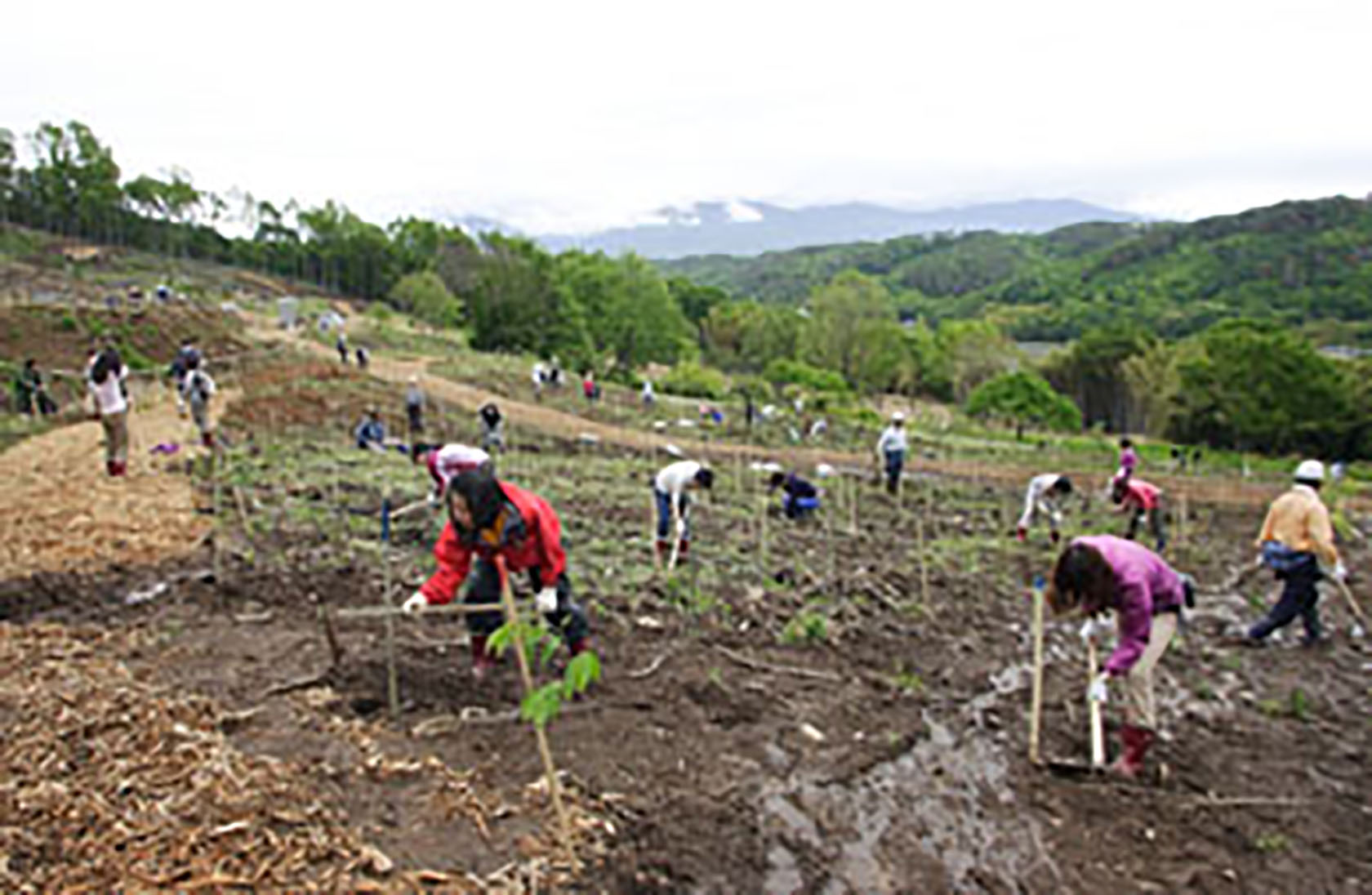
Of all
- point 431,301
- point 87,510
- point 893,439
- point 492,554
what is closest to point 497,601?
point 492,554

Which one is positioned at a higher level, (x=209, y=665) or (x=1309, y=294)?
(x=1309, y=294)

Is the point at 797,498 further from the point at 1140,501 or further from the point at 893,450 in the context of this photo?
the point at 1140,501

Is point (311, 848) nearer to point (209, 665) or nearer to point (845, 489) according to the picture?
point (209, 665)

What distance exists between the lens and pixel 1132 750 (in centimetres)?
457

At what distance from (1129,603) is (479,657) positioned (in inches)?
141

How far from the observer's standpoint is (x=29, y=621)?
17.9 ft

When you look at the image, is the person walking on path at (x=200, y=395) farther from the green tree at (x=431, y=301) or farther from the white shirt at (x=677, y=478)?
the green tree at (x=431, y=301)

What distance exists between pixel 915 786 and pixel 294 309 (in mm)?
37908

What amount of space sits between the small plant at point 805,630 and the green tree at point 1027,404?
109 feet

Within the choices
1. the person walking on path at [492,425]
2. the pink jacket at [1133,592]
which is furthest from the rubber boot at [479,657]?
the person walking on path at [492,425]

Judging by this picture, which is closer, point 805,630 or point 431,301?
point 805,630

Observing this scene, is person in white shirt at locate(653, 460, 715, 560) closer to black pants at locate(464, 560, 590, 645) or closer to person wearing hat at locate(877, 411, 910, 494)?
black pants at locate(464, 560, 590, 645)

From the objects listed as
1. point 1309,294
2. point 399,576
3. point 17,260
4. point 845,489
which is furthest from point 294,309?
point 1309,294

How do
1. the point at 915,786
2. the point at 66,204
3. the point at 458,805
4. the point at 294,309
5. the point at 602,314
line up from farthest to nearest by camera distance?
1. the point at 66,204
2. the point at 602,314
3. the point at 294,309
4. the point at 915,786
5. the point at 458,805
